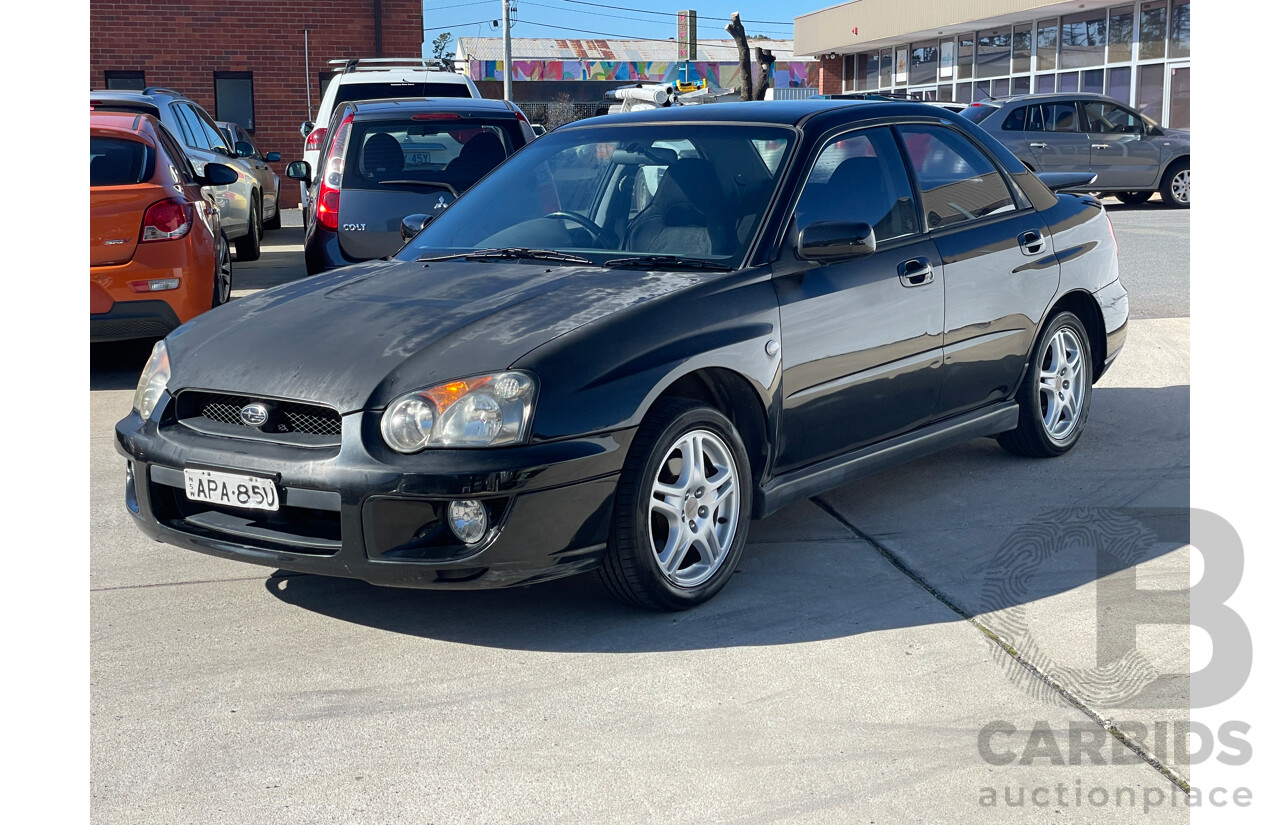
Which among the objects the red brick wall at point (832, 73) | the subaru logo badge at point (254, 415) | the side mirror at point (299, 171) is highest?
the red brick wall at point (832, 73)

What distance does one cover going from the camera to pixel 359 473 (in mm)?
3830

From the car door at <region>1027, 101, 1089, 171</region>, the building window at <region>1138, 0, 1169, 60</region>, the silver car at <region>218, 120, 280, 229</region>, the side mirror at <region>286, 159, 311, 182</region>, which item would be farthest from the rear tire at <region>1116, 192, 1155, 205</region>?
the side mirror at <region>286, 159, 311, 182</region>

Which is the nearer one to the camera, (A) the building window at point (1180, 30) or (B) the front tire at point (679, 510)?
(B) the front tire at point (679, 510)

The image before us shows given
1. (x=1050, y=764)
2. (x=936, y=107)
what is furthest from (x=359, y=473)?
(x=936, y=107)

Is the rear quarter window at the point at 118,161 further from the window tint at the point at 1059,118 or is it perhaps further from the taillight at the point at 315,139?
the window tint at the point at 1059,118

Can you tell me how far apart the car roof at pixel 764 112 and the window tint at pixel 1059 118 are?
50.8 ft

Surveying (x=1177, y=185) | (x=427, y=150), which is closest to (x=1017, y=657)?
(x=427, y=150)

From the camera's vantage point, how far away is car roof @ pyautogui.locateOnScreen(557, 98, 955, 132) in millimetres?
5246

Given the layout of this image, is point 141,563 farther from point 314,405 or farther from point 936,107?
point 936,107

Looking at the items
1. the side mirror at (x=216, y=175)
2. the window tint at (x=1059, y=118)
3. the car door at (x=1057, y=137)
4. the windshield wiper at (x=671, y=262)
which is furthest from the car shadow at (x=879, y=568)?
the window tint at (x=1059, y=118)

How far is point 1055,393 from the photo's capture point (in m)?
6.26

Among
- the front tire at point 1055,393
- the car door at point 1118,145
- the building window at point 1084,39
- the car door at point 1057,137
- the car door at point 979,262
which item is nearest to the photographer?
the car door at point 979,262

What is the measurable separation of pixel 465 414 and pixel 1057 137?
59.2 feet

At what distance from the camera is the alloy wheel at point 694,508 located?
4289 mm
